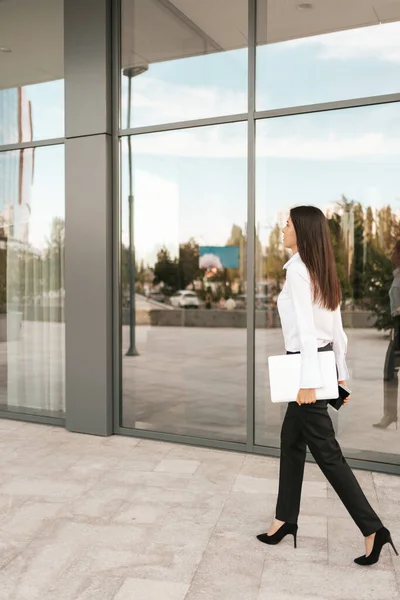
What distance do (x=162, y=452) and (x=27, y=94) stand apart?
3.72m

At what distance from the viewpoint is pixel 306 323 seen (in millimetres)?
3053

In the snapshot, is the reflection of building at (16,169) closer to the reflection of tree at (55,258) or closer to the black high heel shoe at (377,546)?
the reflection of tree at (55,258)

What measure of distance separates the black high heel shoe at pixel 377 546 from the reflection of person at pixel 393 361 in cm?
169

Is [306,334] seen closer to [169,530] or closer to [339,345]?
[339,345]

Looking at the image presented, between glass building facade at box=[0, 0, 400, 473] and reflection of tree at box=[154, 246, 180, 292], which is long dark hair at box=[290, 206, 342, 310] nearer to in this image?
glass building facade at box=[0, 0, 400, 473]

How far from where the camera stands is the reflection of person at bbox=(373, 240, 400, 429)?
470cm

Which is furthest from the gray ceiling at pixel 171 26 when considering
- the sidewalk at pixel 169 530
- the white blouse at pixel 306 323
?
the sidewalk at pixel 169 530

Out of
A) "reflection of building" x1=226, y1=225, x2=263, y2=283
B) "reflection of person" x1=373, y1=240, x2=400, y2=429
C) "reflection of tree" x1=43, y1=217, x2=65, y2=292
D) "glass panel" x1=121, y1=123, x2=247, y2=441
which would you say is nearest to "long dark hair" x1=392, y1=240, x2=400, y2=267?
"reflection of person" x1=373, y1=240, x2=400, y2=429

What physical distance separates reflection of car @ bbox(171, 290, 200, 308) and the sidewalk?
1233mm

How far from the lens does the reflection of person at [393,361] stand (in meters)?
4.70

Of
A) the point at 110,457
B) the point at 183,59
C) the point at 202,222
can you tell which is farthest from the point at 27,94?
the point at 110,457

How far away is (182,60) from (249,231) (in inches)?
64.0

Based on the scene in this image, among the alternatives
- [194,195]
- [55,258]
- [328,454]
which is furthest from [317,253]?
[55,258]

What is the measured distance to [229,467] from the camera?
4812 mm
